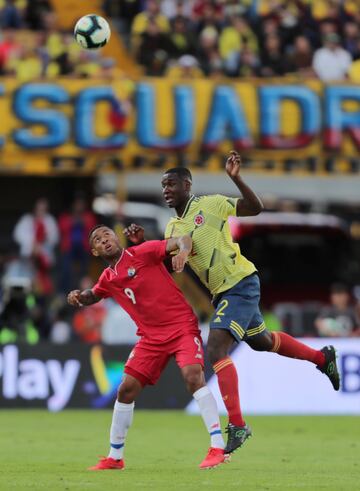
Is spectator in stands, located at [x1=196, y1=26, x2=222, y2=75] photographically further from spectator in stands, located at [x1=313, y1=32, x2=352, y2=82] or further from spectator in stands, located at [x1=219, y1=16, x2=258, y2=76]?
spectator in stands, located at [x1=313, y1=32, x2=352, y2=82]

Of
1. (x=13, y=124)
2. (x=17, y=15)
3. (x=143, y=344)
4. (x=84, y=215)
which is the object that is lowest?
(x=143, y=344)

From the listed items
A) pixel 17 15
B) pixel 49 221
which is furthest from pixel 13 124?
pixel 17 15

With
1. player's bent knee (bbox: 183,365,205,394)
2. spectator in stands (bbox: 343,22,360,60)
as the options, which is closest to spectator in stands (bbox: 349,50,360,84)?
spectator in stands (bbox: 343,22,360,60)

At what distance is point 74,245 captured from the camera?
72.9ft

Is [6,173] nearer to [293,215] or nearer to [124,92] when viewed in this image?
[124,92]

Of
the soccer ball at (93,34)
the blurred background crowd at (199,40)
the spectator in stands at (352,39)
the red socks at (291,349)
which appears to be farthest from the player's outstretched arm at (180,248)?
the spectator in stands at (352,39)

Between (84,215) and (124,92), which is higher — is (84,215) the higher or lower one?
the lower one

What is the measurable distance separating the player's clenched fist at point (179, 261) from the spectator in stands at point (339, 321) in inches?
394

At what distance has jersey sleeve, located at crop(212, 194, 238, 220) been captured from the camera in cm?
1094

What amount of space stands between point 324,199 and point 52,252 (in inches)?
271

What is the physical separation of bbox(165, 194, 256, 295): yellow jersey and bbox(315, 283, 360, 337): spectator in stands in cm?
913

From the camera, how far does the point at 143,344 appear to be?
10.9 meters

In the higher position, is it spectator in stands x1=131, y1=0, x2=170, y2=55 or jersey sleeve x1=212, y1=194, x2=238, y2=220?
spectator in stands x1=131, y1=0, x2=170, y2=55

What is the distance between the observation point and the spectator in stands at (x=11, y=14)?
24.0 metres
